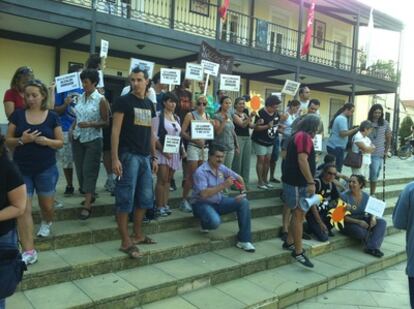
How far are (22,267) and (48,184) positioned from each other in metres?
1.32

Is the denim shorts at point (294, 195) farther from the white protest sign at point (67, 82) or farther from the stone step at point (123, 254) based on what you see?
the white protest sign at point (67, 82)

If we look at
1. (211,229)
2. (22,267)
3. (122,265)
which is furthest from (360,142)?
(22,267)

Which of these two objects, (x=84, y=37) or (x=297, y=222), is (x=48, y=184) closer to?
(x=297, y=222)

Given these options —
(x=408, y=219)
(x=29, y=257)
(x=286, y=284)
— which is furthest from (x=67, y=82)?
(x=408, y=219)

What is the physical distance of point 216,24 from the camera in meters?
11.8

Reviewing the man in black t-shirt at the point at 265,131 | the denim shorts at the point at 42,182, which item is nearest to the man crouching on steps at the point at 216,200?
the man in black t-shirt at the point at 265,131

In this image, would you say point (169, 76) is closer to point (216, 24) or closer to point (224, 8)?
point (224, 8)

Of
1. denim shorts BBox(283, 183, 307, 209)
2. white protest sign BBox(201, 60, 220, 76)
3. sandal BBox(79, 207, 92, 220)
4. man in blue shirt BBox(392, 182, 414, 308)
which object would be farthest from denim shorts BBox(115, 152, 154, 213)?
white protest sign BBox(201, 60, 220, 76)

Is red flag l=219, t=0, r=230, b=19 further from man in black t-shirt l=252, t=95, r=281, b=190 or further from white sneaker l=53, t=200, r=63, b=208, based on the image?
white sneaker l=53, t=200, r=63, b=208

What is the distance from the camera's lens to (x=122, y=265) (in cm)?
382

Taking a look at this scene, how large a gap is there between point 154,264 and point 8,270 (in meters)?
2.04

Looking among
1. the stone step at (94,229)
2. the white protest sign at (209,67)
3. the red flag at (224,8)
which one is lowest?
the stone step at (94,229)

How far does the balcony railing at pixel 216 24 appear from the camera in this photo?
10.9 m

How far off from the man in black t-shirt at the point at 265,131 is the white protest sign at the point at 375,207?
66.9 inches
